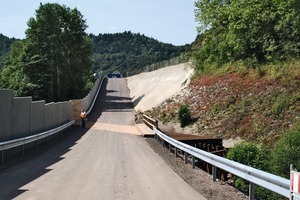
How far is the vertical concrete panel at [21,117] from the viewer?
1869 centimetres

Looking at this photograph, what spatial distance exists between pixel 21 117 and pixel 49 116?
7.57m

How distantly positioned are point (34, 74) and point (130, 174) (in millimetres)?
61825

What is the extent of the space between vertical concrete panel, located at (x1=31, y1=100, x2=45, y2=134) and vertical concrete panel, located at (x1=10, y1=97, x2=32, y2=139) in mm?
971

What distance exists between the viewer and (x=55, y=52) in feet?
243

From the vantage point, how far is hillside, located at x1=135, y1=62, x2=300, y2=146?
27641 millimetres

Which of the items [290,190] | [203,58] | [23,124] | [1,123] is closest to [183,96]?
[203,58]

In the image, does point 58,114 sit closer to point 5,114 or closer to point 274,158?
point 5,114

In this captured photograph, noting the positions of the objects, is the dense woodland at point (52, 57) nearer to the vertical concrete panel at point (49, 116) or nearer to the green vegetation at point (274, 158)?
the vertical concrete panel at point (49, 116)

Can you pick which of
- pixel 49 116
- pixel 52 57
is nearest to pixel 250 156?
pixel 49 116

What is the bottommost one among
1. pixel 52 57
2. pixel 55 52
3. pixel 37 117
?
pixel 37 117

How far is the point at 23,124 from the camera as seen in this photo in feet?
66.0

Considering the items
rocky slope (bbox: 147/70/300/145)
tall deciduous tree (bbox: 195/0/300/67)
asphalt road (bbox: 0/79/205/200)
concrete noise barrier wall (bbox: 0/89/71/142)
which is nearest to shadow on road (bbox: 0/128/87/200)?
asphalt road (bbox: 0/79/205/200)

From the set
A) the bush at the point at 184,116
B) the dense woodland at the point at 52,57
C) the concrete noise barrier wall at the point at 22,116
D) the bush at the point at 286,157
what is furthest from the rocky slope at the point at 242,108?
the dense woodland at the point at 52,57

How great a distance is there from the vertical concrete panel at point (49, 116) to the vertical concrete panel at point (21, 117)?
16.2 feet
